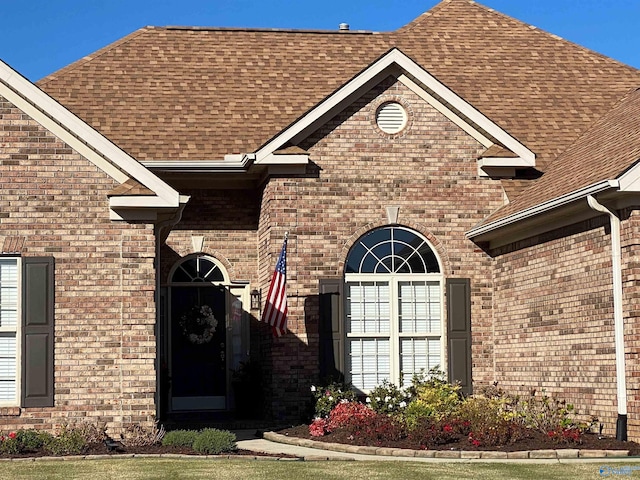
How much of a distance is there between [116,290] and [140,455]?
258cm

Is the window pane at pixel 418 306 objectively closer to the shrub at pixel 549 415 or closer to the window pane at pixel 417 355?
the window pane at pixel 417 355

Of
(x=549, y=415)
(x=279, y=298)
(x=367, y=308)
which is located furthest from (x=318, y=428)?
(x=367, y=308)

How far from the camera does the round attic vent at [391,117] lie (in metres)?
20.5

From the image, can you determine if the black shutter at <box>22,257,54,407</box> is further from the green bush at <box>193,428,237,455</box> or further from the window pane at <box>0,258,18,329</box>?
the green bush at <box>193,428,237,455</box>

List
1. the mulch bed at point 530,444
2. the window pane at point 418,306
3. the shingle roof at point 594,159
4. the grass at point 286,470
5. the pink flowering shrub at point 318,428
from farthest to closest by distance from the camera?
the window pane at point 418,306 < the pink flowering shrub at point 318,428 < the shingle roof at point 594,159 < the mulch bed at point 530,444 < the grass at point 286,470

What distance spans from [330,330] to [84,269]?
519 cm

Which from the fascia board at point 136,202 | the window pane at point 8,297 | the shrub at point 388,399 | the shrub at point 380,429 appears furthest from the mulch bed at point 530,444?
the window pane at point 8,297

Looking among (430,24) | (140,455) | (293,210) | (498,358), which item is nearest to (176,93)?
(293,210)

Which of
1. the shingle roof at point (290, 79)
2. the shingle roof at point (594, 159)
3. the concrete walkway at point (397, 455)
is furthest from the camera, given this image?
the shingle roof at point (290, 79)

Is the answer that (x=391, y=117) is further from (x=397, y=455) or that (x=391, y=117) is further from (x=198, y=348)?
(x=397, y=455)

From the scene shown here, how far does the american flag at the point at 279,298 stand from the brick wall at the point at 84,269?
9.45ft

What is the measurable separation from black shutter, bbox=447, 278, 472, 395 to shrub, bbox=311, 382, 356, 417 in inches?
80.3

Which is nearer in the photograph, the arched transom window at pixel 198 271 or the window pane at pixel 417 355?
the window pane at pixel 417 355

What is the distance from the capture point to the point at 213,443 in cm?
1506
